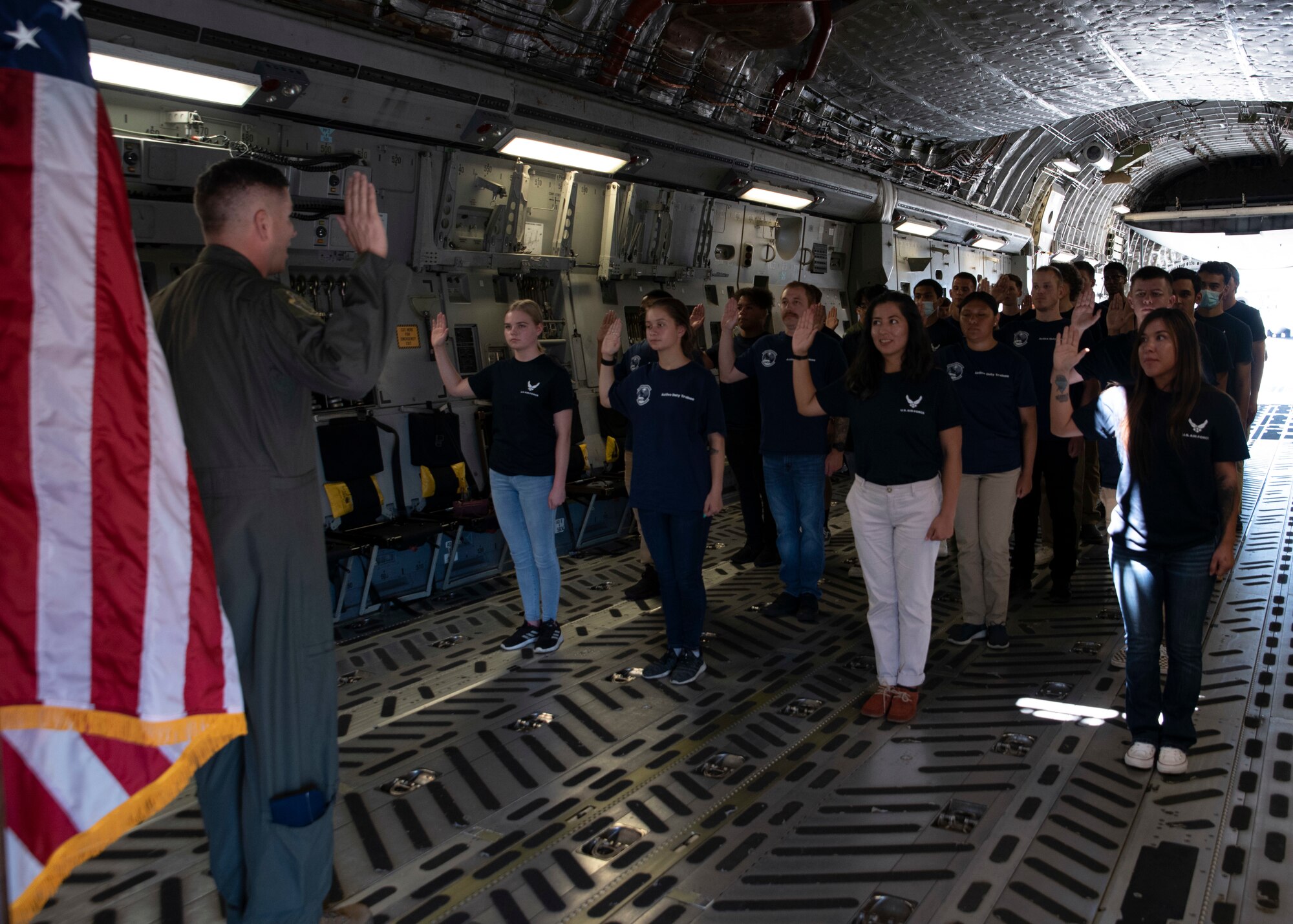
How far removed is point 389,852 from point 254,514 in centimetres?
155

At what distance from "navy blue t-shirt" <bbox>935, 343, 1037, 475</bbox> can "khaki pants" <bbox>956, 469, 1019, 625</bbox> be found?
0.31 ft

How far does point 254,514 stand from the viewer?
2.54m

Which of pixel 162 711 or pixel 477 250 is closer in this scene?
pixel 162 711

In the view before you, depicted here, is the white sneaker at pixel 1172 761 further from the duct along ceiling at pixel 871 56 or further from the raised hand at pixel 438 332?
the duct along ceiling at pixel 871 56

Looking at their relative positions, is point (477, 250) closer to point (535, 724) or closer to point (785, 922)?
point (535, 724)

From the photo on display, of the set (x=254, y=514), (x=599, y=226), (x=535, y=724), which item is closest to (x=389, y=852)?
(x=535, y=724)

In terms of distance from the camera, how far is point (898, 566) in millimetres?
4324

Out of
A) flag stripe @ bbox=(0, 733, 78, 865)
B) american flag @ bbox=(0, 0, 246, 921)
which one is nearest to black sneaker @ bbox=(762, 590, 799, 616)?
american flag @ bbox=(0, 0, 246, 921)

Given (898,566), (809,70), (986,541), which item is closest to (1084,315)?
(898,566)

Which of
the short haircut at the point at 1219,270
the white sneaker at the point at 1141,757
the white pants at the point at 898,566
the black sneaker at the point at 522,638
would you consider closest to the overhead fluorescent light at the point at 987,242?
the short haircut at the point at 1219,270

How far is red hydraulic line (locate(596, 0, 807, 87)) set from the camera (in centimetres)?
738

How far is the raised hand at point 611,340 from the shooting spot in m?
5.37

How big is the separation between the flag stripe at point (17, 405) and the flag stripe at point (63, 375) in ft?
0.04

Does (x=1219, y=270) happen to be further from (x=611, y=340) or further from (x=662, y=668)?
(x=662, y=668)
